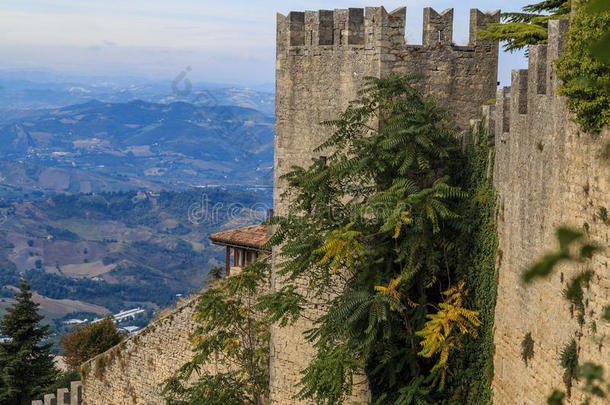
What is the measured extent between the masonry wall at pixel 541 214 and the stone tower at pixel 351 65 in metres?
1.83

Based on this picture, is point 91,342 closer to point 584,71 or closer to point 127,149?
point 584,71

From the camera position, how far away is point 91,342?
3584 cm

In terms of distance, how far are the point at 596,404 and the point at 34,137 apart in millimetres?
184230

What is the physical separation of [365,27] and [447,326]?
547cm

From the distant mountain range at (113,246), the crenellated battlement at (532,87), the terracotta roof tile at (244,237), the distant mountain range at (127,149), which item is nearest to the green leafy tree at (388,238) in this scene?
the crenellated battlement at (532,87)

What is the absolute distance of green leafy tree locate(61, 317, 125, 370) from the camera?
35.5 meters

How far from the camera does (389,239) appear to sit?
43.4 ft

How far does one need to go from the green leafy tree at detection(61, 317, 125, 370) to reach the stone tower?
22.3m

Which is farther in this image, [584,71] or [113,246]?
[113,246]

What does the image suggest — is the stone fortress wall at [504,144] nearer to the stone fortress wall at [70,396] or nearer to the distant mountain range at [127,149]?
the stone fortress wall at [70,396]

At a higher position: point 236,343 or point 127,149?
point 236,343

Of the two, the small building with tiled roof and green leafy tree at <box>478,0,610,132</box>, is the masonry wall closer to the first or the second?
green leafy tree at <box>478,0,610,132</box>

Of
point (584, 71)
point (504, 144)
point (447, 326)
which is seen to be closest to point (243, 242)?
point (447, 326)

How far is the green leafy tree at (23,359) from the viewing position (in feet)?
96.5
